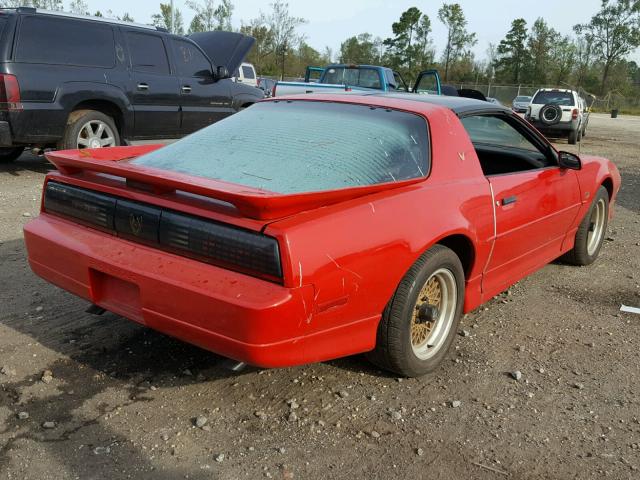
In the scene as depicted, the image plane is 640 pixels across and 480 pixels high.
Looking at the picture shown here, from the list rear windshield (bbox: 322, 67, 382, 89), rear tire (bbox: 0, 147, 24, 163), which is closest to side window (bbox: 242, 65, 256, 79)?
rear windshield (bbox: 322, 67, 382, 89)

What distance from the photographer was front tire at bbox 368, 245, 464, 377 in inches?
106

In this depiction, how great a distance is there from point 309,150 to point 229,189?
2.44ft

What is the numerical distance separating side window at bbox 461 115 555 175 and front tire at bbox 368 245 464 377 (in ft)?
4.04

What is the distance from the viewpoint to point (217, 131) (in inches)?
133

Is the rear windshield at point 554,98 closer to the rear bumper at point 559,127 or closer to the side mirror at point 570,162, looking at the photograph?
the rear bumper at point 559,127

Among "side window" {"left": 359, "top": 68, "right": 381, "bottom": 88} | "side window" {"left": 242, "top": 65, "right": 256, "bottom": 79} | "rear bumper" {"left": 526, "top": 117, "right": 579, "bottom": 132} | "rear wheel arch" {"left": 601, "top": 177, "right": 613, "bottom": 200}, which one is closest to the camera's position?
"rear wheel arch" {"left": 601, "top": 177, "right": 613, "bottom": 200}

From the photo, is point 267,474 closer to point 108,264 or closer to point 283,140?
point 108,264

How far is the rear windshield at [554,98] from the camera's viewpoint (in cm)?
1839

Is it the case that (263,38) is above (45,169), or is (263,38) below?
above

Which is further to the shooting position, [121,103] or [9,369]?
[121,103]

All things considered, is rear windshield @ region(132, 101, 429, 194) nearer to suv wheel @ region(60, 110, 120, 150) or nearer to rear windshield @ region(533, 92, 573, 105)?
suv wheel @ region(60, 110, 120, 150)

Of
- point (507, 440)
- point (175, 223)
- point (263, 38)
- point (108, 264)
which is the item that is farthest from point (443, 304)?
point (263, 38)

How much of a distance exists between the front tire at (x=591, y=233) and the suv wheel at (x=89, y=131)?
561cm

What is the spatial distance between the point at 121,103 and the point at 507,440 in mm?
6672
